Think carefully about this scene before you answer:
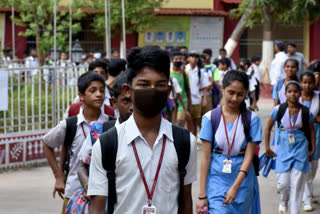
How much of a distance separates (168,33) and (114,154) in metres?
24.8

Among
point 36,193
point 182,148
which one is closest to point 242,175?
point 182,148

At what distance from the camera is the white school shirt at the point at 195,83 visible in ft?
38.4

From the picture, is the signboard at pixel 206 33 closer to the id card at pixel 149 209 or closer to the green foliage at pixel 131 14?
the green foliage at pixel 131 14

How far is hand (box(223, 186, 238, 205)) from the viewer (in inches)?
186

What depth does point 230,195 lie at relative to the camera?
4734 millimetres

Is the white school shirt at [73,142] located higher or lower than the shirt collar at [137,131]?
lower

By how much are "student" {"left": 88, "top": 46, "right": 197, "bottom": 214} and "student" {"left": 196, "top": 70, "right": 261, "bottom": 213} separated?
1.92 m

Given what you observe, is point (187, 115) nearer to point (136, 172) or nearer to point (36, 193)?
point (36, 193)

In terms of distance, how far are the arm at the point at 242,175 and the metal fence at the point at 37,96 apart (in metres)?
5.24

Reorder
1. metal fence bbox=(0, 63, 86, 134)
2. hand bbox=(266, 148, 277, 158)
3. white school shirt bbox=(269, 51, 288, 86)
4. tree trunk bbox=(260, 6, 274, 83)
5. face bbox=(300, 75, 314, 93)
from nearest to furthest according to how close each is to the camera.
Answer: hand bbox=(266, 148, 277, 158), face bbox=(300, 75, 314, 93), metal fence bbox=(0, 63, 86, 134), white school shirt bbox=(269, 51, 288, 86), tree trunk bbox=(260, 6, 274, 83)

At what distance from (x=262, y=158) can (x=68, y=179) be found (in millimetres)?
2470

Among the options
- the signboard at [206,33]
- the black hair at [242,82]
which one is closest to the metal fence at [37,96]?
the black hair at [242,82]

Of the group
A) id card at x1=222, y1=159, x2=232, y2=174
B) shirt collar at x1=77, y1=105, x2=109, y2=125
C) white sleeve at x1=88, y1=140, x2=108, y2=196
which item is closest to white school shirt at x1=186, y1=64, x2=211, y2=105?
shirt collar at x1=77, y1=105, x2=109, y2=125

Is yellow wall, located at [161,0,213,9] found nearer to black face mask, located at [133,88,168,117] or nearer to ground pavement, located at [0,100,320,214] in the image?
ground pavement, located at [0,100,320,214]
